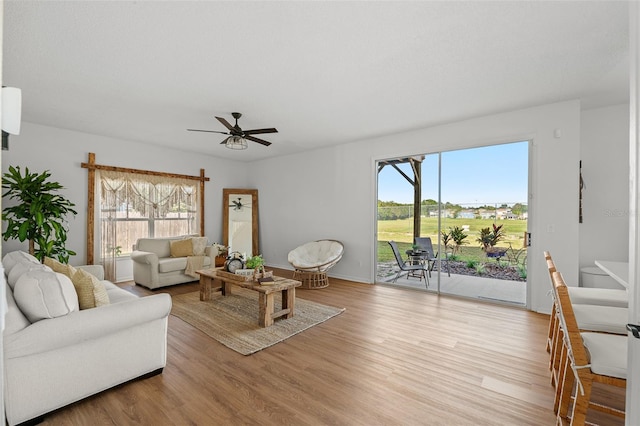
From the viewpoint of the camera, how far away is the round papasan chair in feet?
16.7

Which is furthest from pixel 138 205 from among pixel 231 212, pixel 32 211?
pixel 231 212

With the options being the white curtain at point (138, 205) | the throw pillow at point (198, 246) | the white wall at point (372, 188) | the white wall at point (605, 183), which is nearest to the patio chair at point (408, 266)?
the white wall at point (372, 188)

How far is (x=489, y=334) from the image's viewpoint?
10.3 feet

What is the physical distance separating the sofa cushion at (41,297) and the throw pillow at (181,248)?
3431mm

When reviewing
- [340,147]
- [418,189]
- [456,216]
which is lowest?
[456,216]

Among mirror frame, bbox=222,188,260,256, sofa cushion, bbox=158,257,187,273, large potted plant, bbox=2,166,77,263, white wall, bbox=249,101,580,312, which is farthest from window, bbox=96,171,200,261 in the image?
white wall, bbox=249,101,580,312

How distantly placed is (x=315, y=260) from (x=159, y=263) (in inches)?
105

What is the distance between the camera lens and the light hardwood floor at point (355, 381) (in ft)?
6.38

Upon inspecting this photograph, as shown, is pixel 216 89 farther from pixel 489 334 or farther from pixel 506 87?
pixel 489 334

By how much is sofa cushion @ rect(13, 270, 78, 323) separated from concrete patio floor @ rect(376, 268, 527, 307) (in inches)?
174

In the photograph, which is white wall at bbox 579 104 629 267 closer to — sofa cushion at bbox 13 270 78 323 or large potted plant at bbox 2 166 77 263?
sofa cushion at bbox 13 270 78 323

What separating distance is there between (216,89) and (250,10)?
1.40 meters

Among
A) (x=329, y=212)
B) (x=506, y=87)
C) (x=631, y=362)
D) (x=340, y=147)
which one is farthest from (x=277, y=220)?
(x=631, y=362)

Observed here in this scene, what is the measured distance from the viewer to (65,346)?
194 centimetres
